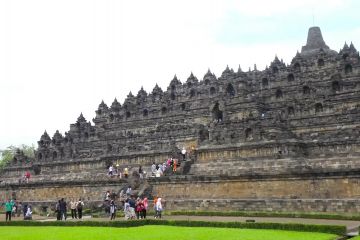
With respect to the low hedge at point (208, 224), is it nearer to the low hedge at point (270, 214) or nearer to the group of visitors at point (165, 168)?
the low hedge at point (270, 214)

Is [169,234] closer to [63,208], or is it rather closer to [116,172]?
[63,208]

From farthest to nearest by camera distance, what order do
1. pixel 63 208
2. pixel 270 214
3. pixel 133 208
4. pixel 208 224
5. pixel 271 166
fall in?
pixel 271 166, pixel 63 208, pixel 133 208, pixel 270 214, pixel 208 224

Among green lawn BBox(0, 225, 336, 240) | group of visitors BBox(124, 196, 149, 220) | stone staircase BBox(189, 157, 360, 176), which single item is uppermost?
stone staircase BBox(189, 157, 360, 176)

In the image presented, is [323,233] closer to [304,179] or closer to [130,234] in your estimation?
[130,234]

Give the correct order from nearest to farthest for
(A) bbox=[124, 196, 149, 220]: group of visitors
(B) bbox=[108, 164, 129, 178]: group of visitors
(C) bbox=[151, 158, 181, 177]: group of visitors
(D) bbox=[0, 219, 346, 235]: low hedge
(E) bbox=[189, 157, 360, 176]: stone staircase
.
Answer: (D) bbox=[0, 219, 346, 235]: low hedge, (A) bbox=[124, 196, 149, 220]: group of visitors, (E) bbox=[189, 157, 360, 176]: stone staircase, (C) bbox=[151, 158, 181, 177]: group of visitors, (B) bbox=[108, 164, 129, 178]: group of visitors

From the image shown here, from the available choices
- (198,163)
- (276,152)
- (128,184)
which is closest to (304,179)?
(276,152)

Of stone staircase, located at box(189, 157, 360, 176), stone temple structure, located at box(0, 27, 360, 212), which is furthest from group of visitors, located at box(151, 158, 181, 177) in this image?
stone staircase, located at box(189, 157, 360, 176)

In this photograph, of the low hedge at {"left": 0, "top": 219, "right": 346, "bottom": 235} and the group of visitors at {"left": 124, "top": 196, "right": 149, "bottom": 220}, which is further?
the group of visitors at {"left": 124, "top": 196, "right": 149, "bottom": 220}

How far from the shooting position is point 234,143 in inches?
1543

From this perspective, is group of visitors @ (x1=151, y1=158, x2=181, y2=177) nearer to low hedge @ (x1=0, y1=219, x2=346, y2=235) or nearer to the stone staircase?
the stone staircase

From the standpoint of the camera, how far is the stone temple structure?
3284cm

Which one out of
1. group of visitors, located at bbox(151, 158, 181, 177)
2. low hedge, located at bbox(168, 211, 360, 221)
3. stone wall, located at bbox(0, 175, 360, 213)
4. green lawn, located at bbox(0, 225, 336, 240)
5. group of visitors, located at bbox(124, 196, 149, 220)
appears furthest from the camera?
group of visitors, located at bbox(151, 158, 181, 177)

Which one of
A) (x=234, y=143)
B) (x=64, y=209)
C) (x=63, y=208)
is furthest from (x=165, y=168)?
(x=63, y=208)

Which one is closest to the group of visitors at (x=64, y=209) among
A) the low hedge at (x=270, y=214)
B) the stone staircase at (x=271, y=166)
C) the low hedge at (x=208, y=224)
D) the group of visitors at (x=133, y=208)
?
the low hedge at (x=208, y=224)
